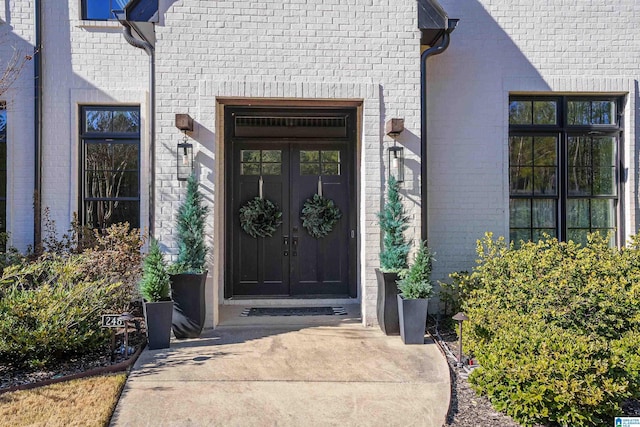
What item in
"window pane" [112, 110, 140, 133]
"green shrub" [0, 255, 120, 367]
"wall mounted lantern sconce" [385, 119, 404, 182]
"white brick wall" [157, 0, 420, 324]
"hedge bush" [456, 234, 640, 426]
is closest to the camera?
"hedge bush" [456, 234, 640, 426]

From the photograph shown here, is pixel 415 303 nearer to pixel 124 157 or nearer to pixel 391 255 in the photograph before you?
pixel 391 255

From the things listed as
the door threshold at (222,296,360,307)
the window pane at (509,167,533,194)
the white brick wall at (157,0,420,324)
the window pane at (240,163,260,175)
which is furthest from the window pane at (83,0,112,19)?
the window pane at (509,167,533,194)

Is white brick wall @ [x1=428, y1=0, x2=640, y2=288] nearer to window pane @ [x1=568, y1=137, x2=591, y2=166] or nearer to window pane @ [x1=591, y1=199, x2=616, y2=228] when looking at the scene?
window pane @ [x1=568, y1=137, x2=591, y2=166]

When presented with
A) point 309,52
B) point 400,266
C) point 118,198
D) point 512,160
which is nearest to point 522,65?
point 512,160

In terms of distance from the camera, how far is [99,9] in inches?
242

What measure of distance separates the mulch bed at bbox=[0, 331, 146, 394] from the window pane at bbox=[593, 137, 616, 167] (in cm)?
664

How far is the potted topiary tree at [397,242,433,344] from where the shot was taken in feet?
15.5

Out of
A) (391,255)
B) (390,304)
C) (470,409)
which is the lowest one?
(470,409)

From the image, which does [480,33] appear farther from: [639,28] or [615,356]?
[615,356]

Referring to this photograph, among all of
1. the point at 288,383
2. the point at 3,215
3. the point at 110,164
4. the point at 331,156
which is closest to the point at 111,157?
the point at 110,164

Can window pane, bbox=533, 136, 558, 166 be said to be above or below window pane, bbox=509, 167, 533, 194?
above

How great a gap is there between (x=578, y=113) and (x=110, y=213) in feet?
22.7

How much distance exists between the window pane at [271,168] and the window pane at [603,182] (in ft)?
15.5

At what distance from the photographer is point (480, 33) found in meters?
6.18
